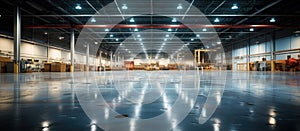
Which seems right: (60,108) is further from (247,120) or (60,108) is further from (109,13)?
(109,13)

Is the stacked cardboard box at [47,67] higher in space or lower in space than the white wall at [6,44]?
lower

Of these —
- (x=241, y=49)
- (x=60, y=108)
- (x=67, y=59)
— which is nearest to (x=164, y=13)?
(x=60, y=108)

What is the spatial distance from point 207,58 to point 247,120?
45.1 metres

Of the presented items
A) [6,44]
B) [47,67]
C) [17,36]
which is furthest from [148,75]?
[47,67]

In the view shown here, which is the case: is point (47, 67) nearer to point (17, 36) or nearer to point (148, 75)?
point (17, 36)

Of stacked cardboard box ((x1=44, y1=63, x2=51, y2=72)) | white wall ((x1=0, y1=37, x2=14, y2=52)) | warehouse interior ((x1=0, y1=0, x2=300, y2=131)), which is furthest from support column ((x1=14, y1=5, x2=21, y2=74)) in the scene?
stacked cardboard box ((x1=44, y1=63, x2=51, y2=72))

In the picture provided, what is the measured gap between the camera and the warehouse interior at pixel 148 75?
1806 millimetres

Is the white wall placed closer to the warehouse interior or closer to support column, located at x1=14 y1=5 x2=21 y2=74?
the warehouse interior

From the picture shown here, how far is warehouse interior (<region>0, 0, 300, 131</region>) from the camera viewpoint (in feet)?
5.92

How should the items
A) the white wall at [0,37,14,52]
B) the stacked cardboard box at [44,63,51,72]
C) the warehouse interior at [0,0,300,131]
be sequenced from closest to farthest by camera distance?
the warehouse interior at [0,0,300,131] < the white wall at [0,37,14,52] < the stacked cardboard box at [44,63,51,72]

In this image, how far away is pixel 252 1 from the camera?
15.9m

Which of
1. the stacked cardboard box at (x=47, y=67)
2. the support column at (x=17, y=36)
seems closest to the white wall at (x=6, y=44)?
the support column at (x=17, y=36)

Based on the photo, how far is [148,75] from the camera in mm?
13016

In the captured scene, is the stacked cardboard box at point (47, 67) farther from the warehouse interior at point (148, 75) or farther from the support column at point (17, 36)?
the support column at point (17, 36)
